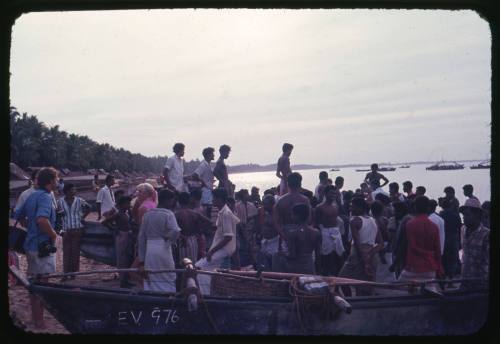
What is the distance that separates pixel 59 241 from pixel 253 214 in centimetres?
1033

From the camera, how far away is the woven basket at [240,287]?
609cm

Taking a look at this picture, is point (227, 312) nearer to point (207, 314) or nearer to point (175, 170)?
point (207, 314)

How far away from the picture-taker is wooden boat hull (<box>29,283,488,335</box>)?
5.52 m

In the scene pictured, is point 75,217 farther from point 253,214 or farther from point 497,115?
point 497,115

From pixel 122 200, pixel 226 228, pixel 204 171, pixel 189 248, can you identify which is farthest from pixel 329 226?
pixel 122 200

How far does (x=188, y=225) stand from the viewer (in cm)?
684

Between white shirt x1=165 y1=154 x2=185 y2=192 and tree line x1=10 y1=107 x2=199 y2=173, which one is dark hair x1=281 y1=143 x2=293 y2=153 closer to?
white shirt x1=165 y1=154 x2=185 y2=192

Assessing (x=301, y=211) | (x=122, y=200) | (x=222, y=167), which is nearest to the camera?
(x=301, y=211)

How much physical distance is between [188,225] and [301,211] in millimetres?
1707

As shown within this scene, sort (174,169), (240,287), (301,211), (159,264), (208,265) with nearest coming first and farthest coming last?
(159,264) → (301,211) → (240,287) → (208,265) → (174,169)

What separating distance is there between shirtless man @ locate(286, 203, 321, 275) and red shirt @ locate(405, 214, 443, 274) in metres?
1.11

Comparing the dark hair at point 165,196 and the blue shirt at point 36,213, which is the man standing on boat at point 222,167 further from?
the blue shirt at point 36,213

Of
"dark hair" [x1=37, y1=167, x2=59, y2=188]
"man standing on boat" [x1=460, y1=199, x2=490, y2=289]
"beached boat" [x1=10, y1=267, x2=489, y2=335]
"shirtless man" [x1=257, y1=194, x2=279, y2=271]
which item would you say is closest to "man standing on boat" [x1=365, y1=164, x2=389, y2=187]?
"shirtless man" [x1=257, y1=194, x2=279, y2=271]

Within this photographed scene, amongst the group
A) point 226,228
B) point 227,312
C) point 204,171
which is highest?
point 204,171
